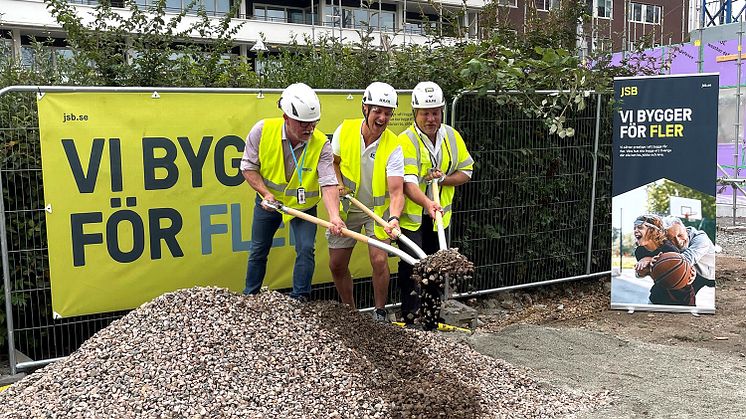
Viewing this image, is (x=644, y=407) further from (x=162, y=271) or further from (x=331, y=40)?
(x=331, y=40)

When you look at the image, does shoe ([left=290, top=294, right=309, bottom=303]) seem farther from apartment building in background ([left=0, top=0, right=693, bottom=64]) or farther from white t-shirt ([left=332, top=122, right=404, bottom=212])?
apartment building in background ([left=0, top=0, right=693, bottom=64])

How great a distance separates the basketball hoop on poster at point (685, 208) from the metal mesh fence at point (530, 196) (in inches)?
39.5

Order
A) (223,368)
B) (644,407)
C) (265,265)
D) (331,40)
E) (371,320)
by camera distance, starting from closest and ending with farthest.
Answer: (223,368) → (644,407) → (371,320) → (265,265) → (331,40)

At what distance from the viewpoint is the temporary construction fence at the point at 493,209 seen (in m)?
5.10

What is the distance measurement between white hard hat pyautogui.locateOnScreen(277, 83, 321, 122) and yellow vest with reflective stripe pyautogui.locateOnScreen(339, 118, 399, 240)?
0.61 m

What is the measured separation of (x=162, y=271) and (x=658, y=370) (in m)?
3.84

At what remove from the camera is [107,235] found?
5262 mm

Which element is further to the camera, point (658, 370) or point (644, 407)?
point (658, 370)

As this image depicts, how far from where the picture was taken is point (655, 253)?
6863mm

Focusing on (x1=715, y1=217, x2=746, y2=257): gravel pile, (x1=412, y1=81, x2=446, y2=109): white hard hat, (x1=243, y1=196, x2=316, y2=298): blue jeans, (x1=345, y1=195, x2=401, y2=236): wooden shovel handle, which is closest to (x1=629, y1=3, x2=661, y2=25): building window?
(x1=715, y1=217, x2=746, y2=257): gravel pile

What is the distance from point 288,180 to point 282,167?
0.38 ft

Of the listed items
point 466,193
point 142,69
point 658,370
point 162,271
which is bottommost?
point 658,370

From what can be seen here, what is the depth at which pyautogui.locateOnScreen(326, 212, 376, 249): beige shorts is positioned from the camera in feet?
18.7

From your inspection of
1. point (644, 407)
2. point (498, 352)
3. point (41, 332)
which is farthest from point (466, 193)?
point (41, 332)
